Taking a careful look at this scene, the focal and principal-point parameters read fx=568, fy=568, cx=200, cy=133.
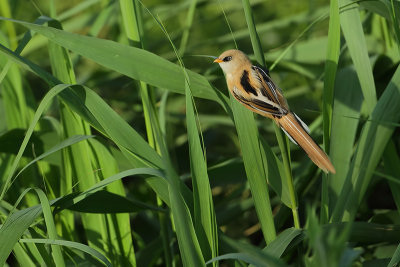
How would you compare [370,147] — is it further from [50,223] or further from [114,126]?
[50,223]

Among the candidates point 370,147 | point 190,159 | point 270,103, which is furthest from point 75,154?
point 370,147

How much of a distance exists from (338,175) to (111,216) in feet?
1.76

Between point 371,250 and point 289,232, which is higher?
point 289,232

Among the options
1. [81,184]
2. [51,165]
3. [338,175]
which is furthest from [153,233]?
[338,175]

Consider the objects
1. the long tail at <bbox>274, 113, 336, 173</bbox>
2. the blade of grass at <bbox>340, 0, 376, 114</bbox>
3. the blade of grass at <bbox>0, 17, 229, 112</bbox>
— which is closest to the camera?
the long tail at <bbox>274, 113, 336, 173</bbox>

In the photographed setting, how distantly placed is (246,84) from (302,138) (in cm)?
14

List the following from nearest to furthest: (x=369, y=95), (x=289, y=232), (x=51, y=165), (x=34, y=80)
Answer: (x=289, y=232)
(x=369, y=95)
(x=51, y=165)
(x=34, y=80)

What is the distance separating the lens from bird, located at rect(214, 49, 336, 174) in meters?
0.98

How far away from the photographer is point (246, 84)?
40.8 inches

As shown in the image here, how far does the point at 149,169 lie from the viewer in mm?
996

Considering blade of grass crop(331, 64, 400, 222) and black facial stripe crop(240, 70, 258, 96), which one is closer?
black facial stripe crop(240, 70, 258, 96)

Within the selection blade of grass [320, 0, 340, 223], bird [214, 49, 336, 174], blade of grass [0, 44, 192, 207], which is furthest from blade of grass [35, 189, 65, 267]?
blade of grass [320, 0, 340, 223]

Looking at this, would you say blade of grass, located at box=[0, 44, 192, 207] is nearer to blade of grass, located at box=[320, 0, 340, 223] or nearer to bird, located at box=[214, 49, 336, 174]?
bird, located at box=[214, 49, 336, 174]

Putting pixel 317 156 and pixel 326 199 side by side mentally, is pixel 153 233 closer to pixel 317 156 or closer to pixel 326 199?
pixel 326 199
